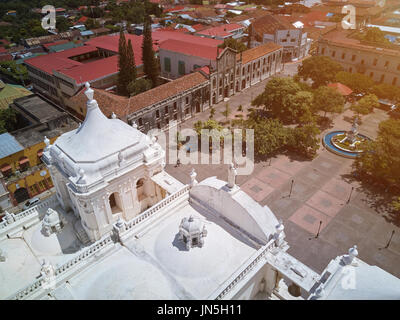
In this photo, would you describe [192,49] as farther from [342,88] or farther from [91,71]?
[342,88]

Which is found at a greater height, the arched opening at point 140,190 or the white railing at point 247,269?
the white railing at point 247,269

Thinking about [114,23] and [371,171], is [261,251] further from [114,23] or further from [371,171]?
[114,23]

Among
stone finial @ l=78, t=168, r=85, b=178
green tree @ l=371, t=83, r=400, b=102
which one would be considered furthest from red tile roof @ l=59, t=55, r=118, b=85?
green tree @ l=371, t=83, r=400, b=102

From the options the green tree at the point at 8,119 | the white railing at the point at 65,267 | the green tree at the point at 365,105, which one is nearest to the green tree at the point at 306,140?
the green tree at the point at 365,105

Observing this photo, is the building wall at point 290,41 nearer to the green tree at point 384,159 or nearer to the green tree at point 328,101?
the green tree at point 328,101

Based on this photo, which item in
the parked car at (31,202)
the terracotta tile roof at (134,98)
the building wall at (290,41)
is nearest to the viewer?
the parked car at (31,202)

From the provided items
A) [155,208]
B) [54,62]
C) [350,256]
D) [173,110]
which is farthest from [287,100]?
[54,62]

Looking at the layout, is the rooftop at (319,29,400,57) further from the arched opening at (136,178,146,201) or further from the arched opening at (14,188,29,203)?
the arched opening at (14,188,29,203)
